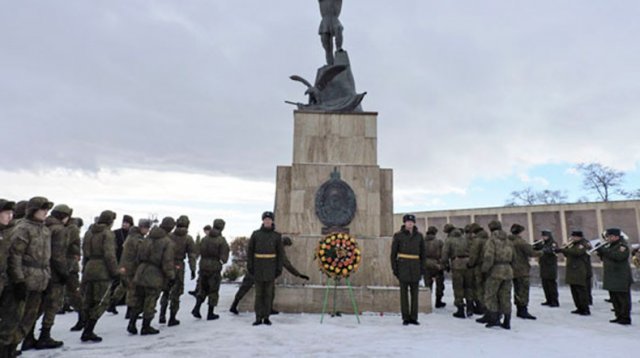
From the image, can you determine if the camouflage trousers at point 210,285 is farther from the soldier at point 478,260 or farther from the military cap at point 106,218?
the soldier at point 478,260

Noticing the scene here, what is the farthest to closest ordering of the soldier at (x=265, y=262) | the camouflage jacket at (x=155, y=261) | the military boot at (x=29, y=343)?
the soldier at (x=265, y=262), the camouflage jacket at (x=155, y=261), the military boot at (x=29, y=343)

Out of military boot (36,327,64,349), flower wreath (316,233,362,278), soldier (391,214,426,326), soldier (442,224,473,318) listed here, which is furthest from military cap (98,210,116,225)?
soldier (442,224,473,318)

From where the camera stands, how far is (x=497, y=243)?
25.9 feet

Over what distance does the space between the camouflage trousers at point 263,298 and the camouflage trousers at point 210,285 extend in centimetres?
119

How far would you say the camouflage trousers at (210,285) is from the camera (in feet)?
27.4

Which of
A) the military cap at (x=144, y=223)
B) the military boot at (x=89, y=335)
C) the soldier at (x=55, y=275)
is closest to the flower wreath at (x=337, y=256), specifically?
the military cap at (x=144, y=223)

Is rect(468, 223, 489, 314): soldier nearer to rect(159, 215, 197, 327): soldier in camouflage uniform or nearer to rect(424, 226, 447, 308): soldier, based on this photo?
rect(424, 226, 447, 308): soldier

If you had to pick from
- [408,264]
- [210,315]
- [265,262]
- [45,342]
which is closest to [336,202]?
[408,264]

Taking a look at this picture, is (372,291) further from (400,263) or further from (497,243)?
(497,243)

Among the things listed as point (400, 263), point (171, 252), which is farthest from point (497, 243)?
point (171, 252)

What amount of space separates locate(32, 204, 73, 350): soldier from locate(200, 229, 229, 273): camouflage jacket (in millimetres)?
2945

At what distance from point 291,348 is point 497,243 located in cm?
479

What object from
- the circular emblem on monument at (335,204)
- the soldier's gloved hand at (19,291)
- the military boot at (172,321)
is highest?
the circular emblem on monument at (335,204)

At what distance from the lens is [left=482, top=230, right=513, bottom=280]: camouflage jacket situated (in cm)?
766
